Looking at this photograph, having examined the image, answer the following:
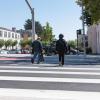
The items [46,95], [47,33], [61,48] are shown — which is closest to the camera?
[46,95]

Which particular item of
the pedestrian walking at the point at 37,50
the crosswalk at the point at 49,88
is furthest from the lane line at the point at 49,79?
the pedestrian walking at the point at 37,50

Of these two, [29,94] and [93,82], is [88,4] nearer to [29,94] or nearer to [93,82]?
[93,82]

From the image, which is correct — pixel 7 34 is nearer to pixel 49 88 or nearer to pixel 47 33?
pixel 47 33

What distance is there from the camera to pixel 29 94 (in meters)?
9.42

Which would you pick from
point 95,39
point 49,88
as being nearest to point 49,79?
point 49,88

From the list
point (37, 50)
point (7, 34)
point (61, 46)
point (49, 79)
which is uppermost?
point (7, 34)

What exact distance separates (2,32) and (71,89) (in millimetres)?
106714

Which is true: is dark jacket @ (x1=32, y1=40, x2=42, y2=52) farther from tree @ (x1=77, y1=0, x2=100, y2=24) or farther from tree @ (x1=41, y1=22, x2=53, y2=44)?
tree @ (x1=41, y1=22, x2=53, y2=44)

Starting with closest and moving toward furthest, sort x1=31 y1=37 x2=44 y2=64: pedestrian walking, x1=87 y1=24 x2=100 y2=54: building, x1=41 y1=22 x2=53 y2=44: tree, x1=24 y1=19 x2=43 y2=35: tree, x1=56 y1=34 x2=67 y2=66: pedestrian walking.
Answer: x1=56 y1=34 x2=67 y2=66: pedestrian walking < x1=31 y1=37 x2=44 y2=64: pedestrian walking < x1=87 y1=24 x2=100 y2=54: building < x1=41 y1=22 x2=53 y2=44: tree < x1=24 y1=19 x2=43 y2=35: tree

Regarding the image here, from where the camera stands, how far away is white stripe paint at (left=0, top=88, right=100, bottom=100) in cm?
888

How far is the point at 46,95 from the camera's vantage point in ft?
30.5

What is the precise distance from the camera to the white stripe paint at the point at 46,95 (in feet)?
29.1

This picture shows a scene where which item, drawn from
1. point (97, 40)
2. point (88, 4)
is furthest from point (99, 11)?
point (97, 40)

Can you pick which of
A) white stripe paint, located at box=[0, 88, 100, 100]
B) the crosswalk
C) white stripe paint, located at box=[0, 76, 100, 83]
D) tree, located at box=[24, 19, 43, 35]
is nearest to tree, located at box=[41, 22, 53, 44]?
tree, located at box=[24, 19, 43, 35]
